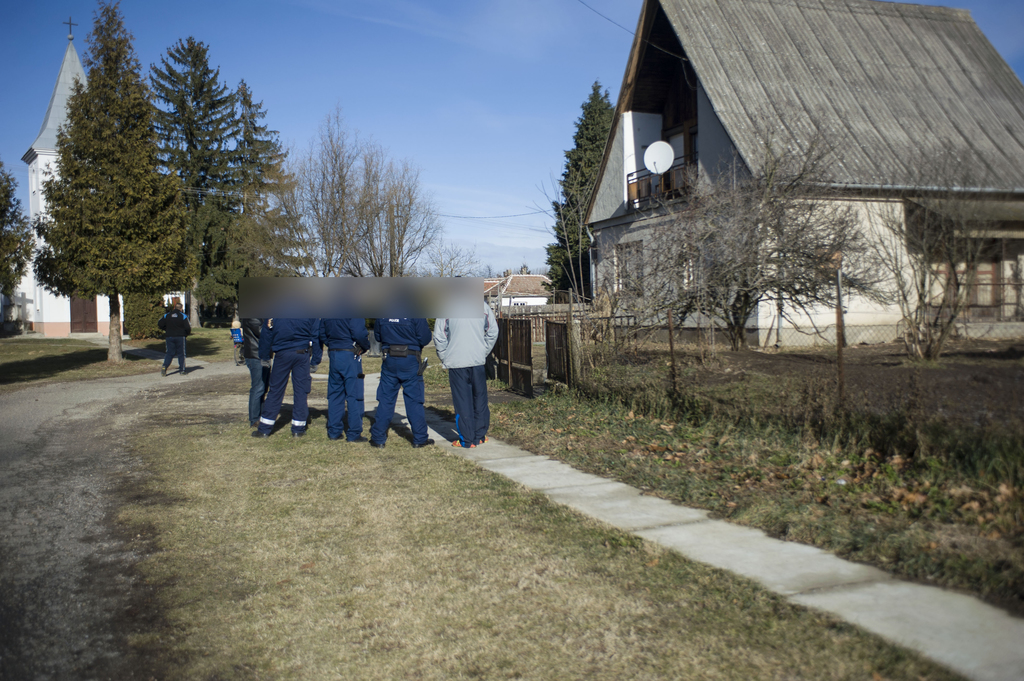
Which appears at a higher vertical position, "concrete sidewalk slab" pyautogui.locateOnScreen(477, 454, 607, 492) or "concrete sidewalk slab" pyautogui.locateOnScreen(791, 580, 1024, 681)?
"concrete sidewalk slab" pyautogui.locateOnScreen(791, 580, 1024, 681)

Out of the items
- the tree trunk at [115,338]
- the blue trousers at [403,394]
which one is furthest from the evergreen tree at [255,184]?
the blue trousers at [403,394]

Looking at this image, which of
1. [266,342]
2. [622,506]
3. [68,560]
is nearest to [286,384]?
[266,342]

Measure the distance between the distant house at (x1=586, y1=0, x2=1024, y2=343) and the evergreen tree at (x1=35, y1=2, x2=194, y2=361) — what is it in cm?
1212

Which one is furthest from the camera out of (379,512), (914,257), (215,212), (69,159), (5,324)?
(215,212)

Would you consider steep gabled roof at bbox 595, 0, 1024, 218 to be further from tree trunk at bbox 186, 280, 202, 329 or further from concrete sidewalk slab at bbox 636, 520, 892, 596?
tree trunk at bbox 186, 280, 202, 329

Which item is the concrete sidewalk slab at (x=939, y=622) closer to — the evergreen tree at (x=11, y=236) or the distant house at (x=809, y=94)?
the distant house at (x=809, y=94)

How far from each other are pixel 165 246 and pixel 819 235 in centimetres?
1624

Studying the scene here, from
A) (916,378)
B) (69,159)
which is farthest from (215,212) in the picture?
(916,378)

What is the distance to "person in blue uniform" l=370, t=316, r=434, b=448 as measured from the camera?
8125mm

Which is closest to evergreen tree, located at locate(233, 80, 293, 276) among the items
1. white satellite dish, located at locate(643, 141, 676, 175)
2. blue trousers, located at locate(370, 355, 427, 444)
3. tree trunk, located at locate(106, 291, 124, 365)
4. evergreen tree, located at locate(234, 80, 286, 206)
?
evergreen tree, located at locate(234, 80, 286, 206)

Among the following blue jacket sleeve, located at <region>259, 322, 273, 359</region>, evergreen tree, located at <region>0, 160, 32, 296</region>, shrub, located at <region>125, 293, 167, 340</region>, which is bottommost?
blue jacket sleeve, located at <region>259, 322, 273, 359</region>

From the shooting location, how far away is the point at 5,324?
34.3m

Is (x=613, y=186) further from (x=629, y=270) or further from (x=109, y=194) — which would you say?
(x=109, y=194)

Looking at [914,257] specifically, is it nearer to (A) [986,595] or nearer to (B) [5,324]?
(A) [986,595]
